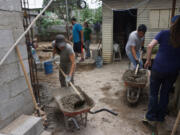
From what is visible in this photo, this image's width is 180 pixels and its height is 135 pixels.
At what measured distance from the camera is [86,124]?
3.37 m

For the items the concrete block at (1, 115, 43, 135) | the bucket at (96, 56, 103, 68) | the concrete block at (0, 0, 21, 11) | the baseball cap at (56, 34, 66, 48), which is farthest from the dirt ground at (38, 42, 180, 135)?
the concrete block at (0, 0, 21, 11)

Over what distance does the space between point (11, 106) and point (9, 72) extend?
0.60 metres

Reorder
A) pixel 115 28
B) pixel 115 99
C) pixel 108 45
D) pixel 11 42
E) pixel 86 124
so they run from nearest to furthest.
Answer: pixel 11 42, pixel 86 124, pixel 115 99, pixel 108 45, pixel 115 28

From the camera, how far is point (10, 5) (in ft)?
8.48

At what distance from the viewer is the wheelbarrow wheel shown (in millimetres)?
3916

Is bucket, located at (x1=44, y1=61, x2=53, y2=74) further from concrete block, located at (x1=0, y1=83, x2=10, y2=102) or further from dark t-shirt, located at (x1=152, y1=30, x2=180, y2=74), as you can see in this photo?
dark t-shirt, located at (x1=152, y1=30, x2=180, y2=74)

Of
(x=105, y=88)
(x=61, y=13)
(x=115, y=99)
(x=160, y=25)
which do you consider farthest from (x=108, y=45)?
(x=61, y=13)

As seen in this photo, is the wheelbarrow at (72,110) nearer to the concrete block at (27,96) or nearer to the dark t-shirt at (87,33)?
the concrete block at (27,96)

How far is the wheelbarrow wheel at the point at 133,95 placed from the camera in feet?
12.8

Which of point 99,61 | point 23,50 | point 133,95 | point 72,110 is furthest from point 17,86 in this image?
point 99,61

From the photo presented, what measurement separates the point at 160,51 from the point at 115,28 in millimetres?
7448

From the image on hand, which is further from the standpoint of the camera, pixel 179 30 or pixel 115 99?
pixel 115 99

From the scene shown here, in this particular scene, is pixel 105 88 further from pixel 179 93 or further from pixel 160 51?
pixel 160 51

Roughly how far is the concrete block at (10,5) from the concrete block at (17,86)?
1.22m
